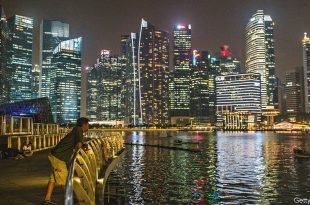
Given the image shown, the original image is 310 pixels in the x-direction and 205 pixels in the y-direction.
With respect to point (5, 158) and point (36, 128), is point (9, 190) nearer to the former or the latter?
point (5, 158)

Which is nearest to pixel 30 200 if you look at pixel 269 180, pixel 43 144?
pixel 269 180

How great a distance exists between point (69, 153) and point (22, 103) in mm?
51581

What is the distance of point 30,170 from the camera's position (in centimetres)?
1711
